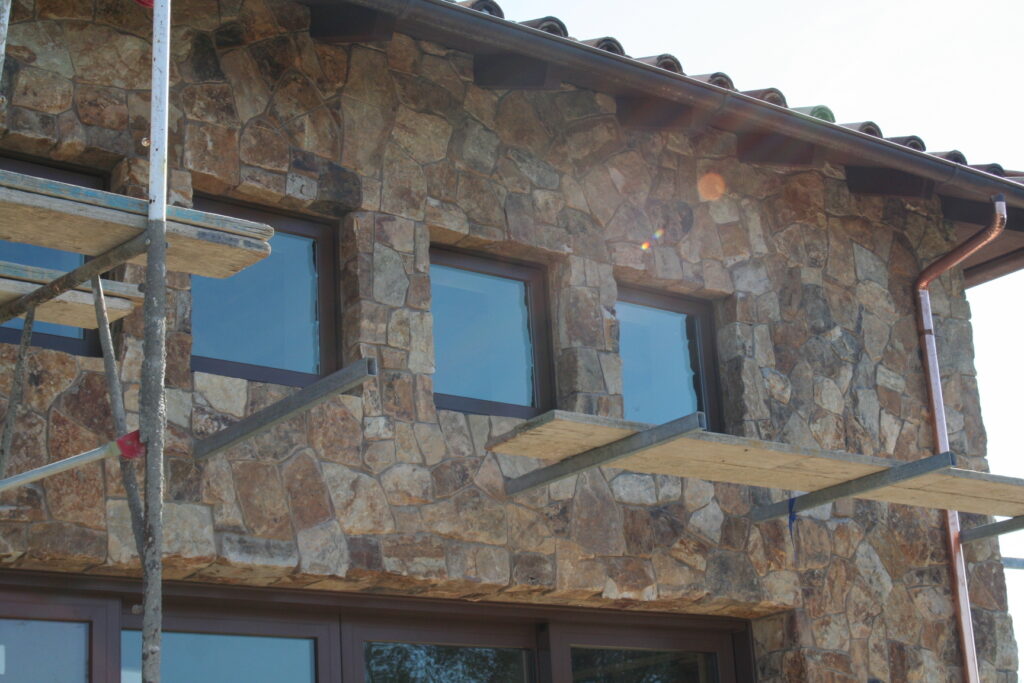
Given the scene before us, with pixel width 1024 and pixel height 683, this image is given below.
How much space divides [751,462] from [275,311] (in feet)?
7.60

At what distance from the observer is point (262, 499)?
608 centimetres

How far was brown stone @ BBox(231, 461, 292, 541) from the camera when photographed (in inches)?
237

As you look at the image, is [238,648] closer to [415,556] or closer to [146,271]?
[415,556]

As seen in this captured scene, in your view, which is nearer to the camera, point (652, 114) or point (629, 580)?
point (629, 580)

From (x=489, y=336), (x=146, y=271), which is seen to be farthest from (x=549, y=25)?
(x=146, y=271)

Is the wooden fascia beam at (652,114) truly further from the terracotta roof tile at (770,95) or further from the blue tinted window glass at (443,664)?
the blue tinted window glass at (443,664)

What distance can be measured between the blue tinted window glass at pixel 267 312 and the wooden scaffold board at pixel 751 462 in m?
1.16

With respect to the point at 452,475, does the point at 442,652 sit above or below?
below

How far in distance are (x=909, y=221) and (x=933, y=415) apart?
1287 millimetres

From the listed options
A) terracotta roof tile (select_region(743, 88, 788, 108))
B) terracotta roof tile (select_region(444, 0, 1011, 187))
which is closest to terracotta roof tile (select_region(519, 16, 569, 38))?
terracotta roof tile (select_region(444, 0, 1011, 187))

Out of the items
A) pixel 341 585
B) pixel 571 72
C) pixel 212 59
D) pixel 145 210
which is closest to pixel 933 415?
pixel 571 72

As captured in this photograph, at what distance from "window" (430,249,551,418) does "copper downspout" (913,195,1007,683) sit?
2644 millimetres

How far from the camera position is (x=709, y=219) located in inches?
321

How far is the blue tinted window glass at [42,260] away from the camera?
5.93 metres
